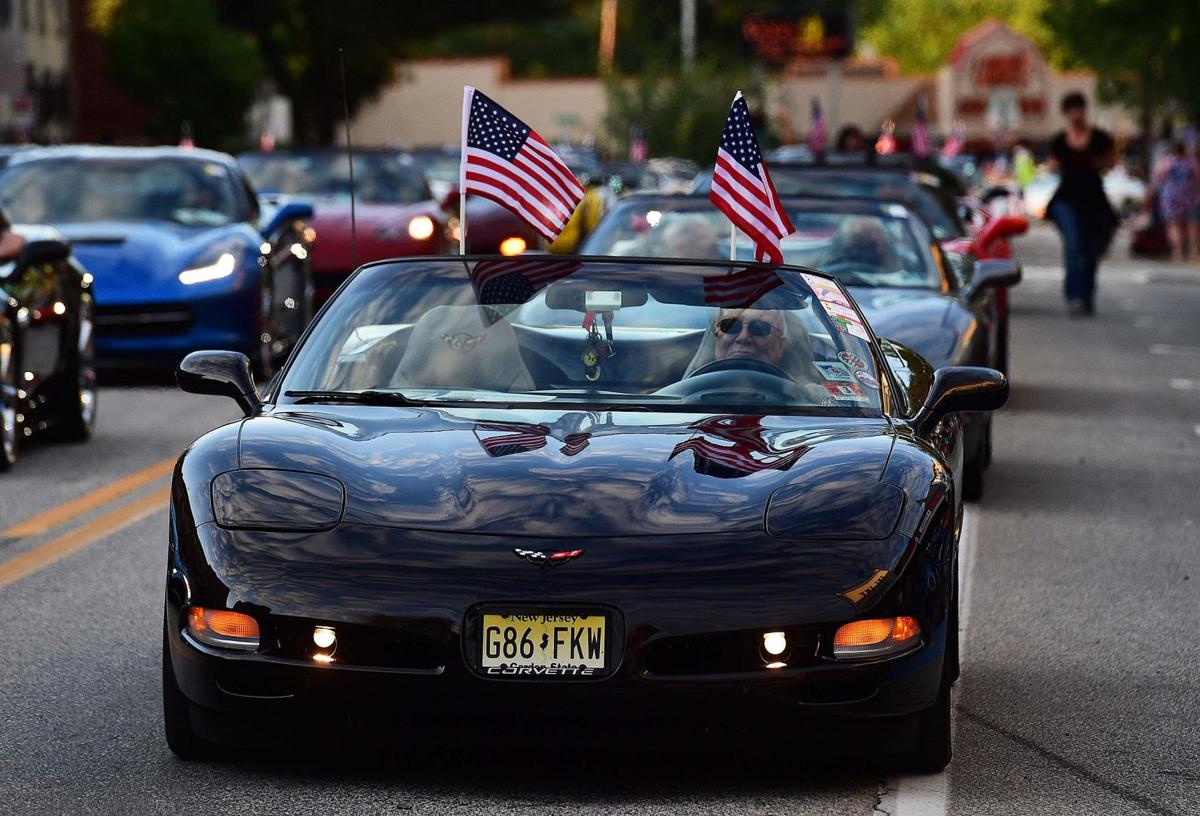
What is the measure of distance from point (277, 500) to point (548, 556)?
2.27 feet

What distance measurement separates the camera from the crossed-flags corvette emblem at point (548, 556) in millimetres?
5176

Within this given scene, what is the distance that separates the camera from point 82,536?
373 inches

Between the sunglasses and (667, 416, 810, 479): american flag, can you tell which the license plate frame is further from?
the sunglasses

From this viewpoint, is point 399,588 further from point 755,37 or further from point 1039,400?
point 755,37

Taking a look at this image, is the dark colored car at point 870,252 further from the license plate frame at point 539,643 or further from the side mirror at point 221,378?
the license plate frame at point 539,643

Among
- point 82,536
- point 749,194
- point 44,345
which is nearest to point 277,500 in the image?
point 749,194

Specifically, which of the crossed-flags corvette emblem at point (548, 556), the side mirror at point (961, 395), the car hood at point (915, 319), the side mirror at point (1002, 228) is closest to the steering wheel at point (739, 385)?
the side mirror at point (961, 395)

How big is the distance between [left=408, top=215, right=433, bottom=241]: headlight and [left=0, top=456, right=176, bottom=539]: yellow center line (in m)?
7.97

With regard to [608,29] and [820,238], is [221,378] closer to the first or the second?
[820,238]

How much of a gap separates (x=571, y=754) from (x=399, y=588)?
0.64m

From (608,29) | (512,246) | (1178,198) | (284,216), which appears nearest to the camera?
(284,216)

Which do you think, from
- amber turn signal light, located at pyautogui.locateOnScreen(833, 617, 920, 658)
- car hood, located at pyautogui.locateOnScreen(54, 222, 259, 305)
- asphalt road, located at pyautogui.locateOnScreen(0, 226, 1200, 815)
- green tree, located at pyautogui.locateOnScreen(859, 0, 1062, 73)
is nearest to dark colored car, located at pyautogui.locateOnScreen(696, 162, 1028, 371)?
asphalt road, located at pyautogui.locateOnScreen(0, 226, 1200, 815)

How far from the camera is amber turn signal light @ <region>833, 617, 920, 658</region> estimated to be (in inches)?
205

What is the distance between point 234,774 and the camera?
18.0ft
